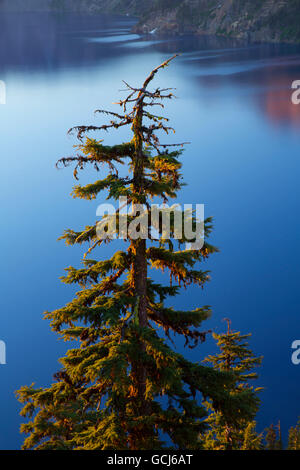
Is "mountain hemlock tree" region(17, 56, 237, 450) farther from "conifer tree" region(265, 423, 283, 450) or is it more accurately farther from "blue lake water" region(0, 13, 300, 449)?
"blue lake water" region(0, 13, 300, 449)

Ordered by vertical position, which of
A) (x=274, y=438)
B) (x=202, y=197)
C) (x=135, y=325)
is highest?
(x=202, y=197)

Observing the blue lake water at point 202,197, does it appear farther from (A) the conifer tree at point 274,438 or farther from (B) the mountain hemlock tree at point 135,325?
(B) the mountain hemlock tree at point 135,325

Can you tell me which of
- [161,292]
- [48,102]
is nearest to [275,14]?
[48,102]

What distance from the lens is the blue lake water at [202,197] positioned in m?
43.2

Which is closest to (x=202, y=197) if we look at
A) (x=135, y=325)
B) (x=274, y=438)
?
(x=274, y=438)

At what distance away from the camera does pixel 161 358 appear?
393 inches

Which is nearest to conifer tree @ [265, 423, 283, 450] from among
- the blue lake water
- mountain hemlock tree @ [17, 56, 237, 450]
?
the blue lake water

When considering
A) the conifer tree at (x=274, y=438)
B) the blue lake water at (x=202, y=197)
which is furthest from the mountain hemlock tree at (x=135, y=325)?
the blue lake water at (x=202, y=197)

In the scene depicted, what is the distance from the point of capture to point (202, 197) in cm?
6950

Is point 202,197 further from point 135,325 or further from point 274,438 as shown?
point 135,325

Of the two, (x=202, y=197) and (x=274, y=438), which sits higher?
(x=202, y=197)

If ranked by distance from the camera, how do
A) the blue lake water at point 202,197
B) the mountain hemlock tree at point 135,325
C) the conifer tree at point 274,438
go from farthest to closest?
the blue lake water at point 202,197, the conifer tree at point 274,438, the mountain hemlock tree at point 135,325

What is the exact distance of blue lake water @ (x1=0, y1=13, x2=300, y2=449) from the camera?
142ft

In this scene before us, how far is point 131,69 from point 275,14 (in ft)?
257
